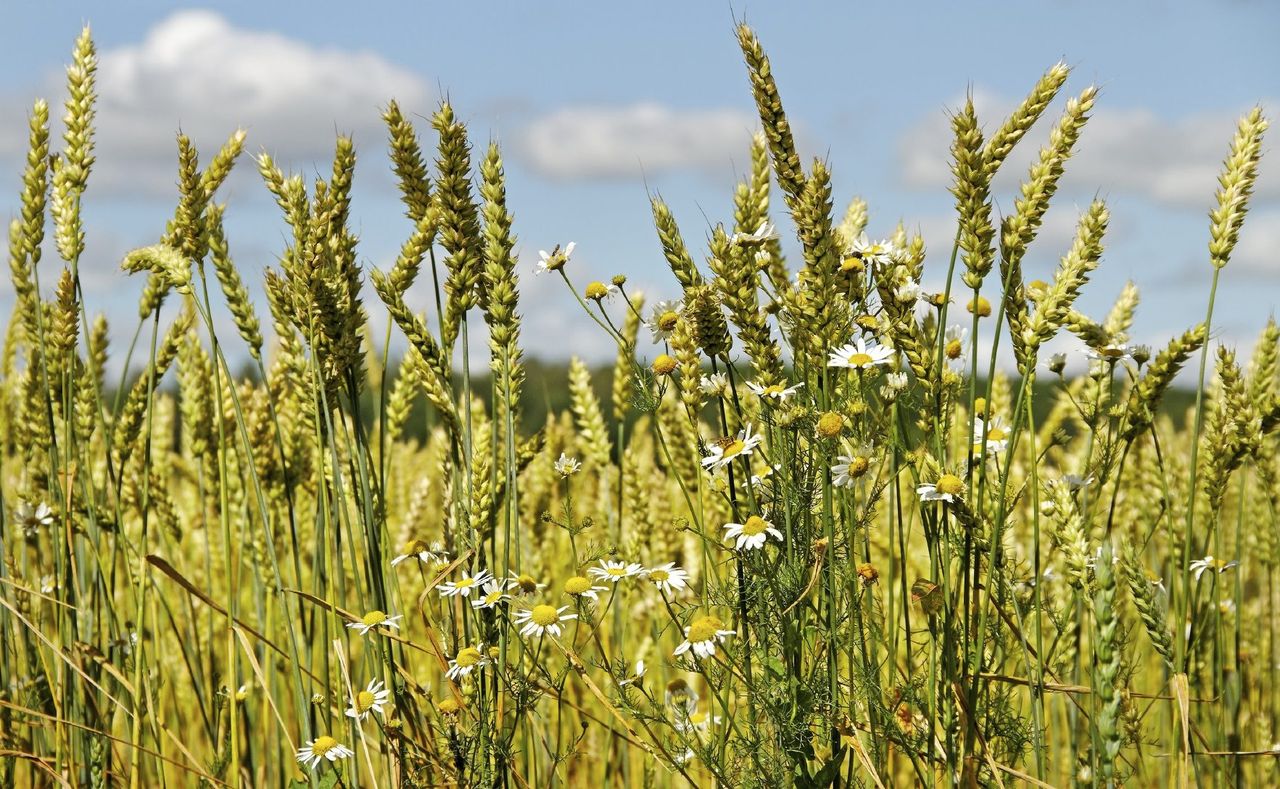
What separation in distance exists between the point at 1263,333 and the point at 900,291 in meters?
1.30

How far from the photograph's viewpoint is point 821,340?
74.4 inches

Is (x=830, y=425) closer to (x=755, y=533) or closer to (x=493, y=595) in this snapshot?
(x=755, y=533)

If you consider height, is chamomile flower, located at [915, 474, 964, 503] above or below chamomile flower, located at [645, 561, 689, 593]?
above

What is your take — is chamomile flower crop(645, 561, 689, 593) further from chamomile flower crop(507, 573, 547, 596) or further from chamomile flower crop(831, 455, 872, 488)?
chamomile flower crop(831, 455, 872, 488)

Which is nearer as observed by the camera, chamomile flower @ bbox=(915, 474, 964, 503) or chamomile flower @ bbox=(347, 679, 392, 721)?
chamomile flower @ bbox=(915, 474, 964, 503)

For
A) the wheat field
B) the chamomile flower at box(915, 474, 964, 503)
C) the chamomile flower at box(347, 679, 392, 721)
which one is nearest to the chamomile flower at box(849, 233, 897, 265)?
the wheat field

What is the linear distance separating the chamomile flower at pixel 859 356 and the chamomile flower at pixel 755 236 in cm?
24

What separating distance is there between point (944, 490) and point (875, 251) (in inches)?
19.3

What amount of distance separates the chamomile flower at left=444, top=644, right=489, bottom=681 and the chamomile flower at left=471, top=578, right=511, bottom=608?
9 cm

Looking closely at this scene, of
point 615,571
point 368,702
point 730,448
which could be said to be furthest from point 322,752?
point 730,448

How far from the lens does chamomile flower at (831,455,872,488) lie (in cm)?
190

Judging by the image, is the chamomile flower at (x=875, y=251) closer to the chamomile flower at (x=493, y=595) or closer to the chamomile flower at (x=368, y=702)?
the chamomile flower at (x=493, y=595)

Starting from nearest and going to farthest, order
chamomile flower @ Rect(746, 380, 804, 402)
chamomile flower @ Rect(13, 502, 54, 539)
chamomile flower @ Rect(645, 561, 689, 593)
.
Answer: chamomile flower @ Rect(746, 380, 804, 402)
chamomile flower @ Rect(645, 561, 689, 593)
chamomile flower @ Rect(13, 502, 54, 539)

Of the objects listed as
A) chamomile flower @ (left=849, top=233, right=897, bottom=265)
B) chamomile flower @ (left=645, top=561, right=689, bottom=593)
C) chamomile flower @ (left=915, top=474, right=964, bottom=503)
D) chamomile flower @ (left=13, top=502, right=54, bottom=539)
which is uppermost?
chamomile flower @ (left=849, top=233, right=897, bottom=265)
